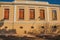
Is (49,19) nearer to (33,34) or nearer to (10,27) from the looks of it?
(33,34)

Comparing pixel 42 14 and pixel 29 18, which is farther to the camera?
pixel 42 14

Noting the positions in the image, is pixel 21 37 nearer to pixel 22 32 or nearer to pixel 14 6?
pixel 22 32

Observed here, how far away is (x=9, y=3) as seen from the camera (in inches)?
987

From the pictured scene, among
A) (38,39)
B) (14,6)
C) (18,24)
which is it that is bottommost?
(38,39)

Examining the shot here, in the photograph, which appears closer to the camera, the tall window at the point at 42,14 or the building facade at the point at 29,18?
the building facade at the point at 29,18

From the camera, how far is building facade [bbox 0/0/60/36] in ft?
81.0

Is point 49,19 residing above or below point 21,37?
above

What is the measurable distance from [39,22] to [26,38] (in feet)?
8.75

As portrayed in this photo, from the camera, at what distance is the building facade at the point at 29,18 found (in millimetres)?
24703

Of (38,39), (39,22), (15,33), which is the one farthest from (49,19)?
(15,33)

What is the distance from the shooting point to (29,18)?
2514cm

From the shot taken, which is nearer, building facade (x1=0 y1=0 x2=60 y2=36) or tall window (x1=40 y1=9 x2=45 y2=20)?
building facade (x1=0 y1=0 x2=60 y2=36)

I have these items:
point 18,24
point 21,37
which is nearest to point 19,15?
point 18,24

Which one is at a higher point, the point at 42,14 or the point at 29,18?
the point at 42,14
